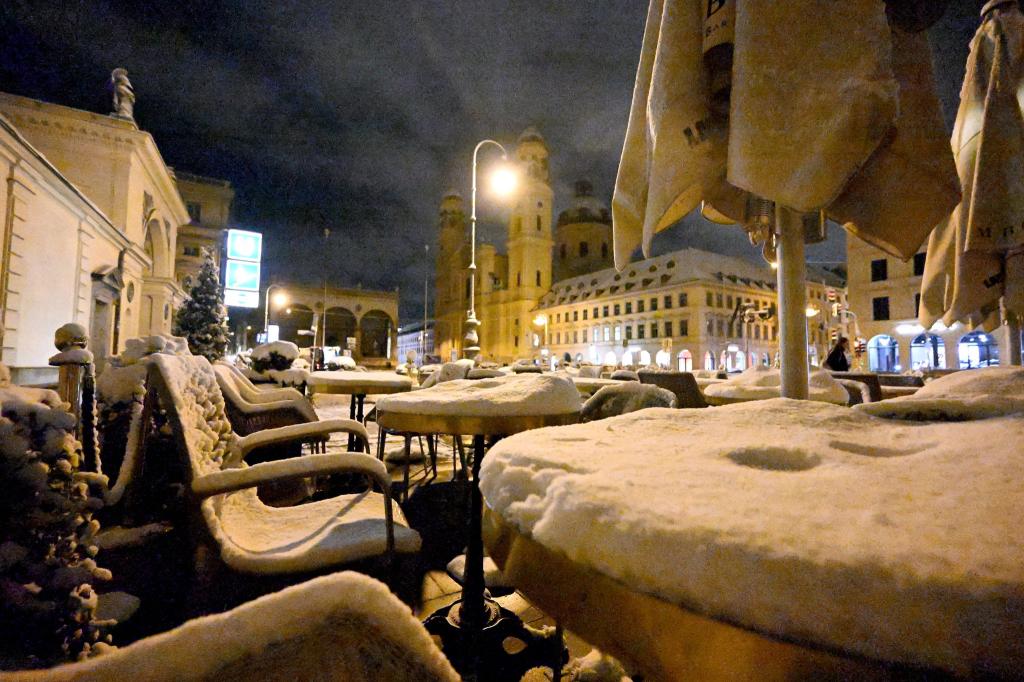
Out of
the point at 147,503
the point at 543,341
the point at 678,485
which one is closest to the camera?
the point at 678,485

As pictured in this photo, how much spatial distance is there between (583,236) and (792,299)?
5798 centimetres

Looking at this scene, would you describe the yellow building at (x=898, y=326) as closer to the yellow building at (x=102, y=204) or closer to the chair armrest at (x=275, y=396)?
the chair armrest at (x=275, y=396)

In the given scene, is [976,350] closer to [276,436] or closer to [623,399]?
[623,399]

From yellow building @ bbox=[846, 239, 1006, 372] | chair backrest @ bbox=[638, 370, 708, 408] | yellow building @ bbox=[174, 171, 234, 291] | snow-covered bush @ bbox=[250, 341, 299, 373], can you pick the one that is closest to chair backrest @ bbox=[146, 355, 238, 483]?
snow-covered bush @ bbox=[250, 341, 299, 373]

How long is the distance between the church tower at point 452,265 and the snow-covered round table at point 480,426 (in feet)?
185

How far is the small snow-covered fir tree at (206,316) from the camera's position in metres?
17.1

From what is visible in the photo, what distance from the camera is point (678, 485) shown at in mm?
557

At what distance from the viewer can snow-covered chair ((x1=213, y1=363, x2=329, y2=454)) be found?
2.93 m

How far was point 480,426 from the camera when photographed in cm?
169

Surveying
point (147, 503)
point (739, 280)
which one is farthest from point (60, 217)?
point (739, 280)

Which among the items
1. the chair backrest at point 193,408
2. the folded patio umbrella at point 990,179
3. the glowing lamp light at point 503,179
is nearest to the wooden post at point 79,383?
the chair backrest at point 193,408

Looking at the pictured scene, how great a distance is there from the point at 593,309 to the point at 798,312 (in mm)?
46305

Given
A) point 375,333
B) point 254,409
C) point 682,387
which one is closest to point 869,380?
point 682,387

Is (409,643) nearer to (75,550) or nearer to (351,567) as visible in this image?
(75,550)
